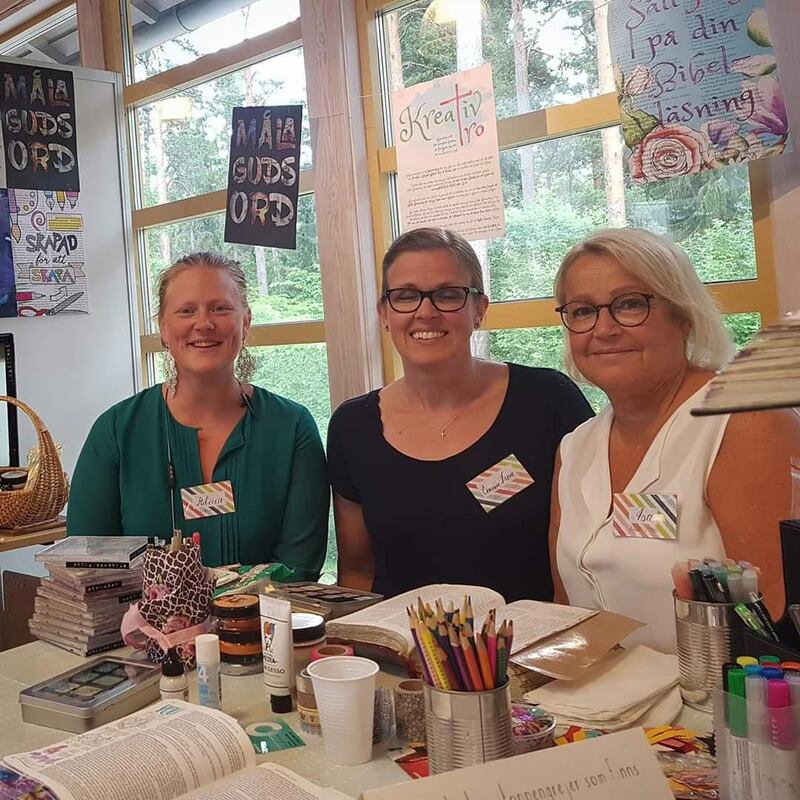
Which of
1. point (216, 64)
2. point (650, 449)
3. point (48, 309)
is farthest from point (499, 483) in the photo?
point (48, 309)

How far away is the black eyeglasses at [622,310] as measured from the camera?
5.71ft

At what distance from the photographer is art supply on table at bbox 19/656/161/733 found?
47.9 inches

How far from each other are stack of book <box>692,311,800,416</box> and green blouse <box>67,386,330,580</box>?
171 cm

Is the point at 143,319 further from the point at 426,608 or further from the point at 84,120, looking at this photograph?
the point at 426,608

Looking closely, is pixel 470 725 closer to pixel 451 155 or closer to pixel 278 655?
pixel 278 655

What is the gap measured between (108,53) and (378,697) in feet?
11.4

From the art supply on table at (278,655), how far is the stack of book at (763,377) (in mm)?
827

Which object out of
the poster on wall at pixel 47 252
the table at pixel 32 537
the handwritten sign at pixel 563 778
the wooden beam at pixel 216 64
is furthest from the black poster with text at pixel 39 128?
the handwritten sign at pixel 563 778

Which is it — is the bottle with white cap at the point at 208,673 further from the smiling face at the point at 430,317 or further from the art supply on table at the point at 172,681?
the smiling face at the point at 430,317

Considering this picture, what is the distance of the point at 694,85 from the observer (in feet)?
6.44

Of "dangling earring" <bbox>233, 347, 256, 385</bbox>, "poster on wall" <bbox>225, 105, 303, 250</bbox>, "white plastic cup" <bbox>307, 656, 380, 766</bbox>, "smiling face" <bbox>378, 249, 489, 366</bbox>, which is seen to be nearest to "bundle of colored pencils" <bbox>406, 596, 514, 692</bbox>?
"white plastic cup" <bbox>307, 656, 380, 766</bbox>

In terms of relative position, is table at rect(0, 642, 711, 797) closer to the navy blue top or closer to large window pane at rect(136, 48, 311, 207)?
the navy blue top

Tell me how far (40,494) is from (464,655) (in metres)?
2.40

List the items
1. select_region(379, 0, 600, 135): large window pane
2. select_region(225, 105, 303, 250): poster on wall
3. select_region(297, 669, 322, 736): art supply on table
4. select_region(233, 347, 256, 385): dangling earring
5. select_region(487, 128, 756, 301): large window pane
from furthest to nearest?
1. select_region(225, 105, 303, 250): poster on wall
2. select_region(233, 347, 256, 385): dangling earring
3. select_region(379, 0, 600, 135): large window pane
4. select_region(487, 128, 756, 301): large window pane
5. select_region(297, 669, 322, 736): art supply on table
